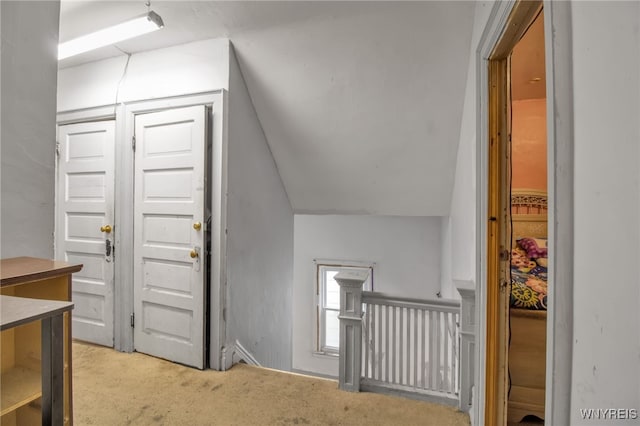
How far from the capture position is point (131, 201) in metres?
2.66

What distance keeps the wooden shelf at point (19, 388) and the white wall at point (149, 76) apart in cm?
200

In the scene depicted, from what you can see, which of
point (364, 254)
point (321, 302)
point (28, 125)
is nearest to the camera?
point (28, 125)

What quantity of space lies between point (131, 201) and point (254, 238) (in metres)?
1.07

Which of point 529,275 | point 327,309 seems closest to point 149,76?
point 529,275

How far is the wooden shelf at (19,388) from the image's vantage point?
41.1 inches

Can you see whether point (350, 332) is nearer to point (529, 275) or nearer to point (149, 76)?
point (529, 275)

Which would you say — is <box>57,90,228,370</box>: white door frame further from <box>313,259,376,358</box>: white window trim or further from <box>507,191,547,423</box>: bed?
<box>313,259,376,358</box>: white window trim

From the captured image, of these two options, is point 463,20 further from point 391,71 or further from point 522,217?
point 522,217

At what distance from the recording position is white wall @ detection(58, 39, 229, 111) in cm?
244

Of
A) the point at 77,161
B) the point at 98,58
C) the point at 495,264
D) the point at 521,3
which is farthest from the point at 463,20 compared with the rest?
the point at 77,161

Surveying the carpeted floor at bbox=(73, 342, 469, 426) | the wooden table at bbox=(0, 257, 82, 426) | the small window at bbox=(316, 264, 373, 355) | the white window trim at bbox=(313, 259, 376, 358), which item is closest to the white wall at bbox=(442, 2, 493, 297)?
the carpeted floor at bbox=(73, 342, 469, 426)

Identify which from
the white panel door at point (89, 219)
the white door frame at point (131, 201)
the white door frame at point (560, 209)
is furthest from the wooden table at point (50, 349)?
the white panel door at point (89, 219)

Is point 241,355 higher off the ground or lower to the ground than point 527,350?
lower

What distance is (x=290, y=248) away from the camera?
3812mm
